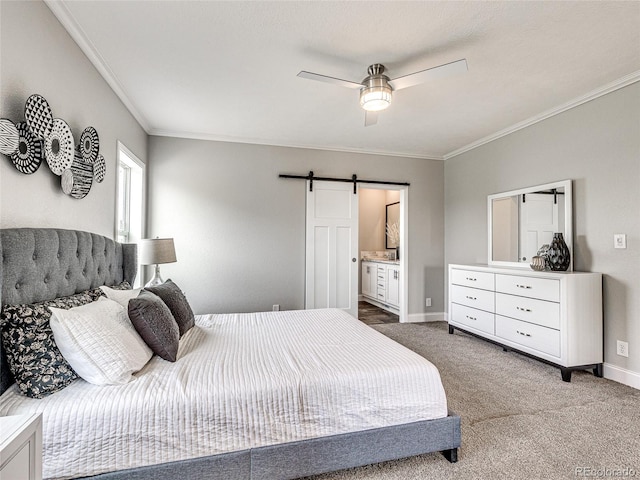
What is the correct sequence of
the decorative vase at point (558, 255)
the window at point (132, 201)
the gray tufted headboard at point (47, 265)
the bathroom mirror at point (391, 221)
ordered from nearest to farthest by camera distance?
the gray tufted headboard at point (47, 265), the decorative vase at point (558, 255), the window at point (132, 201), the bathroom mirror at point (391, 221)

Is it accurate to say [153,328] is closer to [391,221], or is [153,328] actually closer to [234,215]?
[234,215]

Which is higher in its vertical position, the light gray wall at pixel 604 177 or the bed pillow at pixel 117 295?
the light gray wall at pixel 604 177

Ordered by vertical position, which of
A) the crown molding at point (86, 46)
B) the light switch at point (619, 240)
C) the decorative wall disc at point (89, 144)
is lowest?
the light switch at point (619, 240)

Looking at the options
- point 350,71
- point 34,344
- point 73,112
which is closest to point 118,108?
point 73,112

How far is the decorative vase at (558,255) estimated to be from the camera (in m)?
2.95

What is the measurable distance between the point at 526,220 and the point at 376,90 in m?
2.44

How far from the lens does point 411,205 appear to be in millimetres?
4801

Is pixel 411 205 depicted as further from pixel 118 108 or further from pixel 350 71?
pixel 118 108

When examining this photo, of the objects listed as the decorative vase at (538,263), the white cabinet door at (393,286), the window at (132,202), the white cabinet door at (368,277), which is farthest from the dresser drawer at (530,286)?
the window at (132,202)

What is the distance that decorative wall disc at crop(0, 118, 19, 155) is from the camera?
1388 mm

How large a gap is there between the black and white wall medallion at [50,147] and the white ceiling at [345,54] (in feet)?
2.19

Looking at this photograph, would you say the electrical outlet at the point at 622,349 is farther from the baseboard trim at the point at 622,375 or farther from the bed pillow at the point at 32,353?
the bed pillow at the point at 32,353

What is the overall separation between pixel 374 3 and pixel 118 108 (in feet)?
7.91

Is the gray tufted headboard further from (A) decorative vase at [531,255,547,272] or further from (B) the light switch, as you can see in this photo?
(B) the light switch
